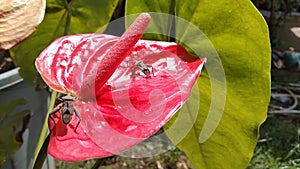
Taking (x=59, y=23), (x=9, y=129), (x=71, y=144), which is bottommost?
(x=9, y=129)

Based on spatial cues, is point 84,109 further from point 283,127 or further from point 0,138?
point 283,127

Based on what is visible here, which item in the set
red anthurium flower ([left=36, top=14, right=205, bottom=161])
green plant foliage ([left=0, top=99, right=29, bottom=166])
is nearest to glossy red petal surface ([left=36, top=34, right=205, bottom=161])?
red anthurium flower ([left=36, top=14, right=205, bottom=161])

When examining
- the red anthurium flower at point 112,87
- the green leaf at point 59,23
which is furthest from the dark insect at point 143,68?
the green leaf at point 59,23

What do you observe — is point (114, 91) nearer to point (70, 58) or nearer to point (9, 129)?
point (70, 58)

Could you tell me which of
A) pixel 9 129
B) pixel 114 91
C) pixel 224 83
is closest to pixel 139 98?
pixel 114 91

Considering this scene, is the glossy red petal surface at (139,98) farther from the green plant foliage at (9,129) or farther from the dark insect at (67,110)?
the green plant foliage at (9,129)

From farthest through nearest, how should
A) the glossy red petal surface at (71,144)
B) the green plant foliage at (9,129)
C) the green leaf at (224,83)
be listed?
the green plant foliage at (9,129), the green leaf at (224,83), the glossy red petal surface at (71,144)

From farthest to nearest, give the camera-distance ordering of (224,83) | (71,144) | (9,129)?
(9,129), (224,83), (71,144)

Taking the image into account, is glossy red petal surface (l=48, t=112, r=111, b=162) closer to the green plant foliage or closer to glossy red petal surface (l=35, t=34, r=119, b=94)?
glossy red petal surface (l=35, t=34, r=119, b=94)
